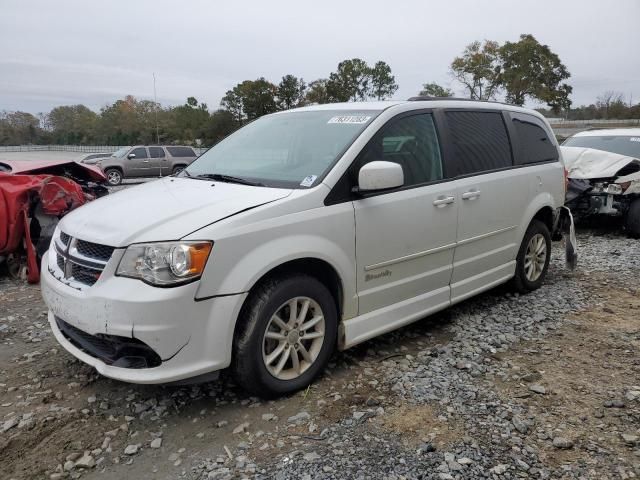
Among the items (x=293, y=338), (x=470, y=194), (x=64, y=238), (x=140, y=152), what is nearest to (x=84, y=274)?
(x=64, y=238)

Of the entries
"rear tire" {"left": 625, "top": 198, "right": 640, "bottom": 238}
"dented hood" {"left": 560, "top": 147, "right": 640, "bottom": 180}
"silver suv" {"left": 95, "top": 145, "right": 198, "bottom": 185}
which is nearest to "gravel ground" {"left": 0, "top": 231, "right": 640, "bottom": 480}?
"rear tire" {"left": 625, "top": 198, "right": 640, "bottom": 238}

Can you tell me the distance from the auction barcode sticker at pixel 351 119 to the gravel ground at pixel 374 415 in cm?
165

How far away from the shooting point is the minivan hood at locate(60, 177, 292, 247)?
273 cm

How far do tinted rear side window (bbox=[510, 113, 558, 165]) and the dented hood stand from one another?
317cm

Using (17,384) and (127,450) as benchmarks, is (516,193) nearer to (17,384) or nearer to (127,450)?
(127,450)

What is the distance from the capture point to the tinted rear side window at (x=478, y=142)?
4.07 metres

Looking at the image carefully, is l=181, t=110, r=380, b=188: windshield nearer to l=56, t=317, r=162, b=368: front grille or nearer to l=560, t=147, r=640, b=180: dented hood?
l=56, t=317, r=162, b=368: front grille

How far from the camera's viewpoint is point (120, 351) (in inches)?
109

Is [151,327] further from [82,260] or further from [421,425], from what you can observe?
[421,425]

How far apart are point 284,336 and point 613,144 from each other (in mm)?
8399

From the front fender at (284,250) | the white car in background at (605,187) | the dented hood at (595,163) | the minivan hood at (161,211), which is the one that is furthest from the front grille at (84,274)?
the dented hood at (595,163)

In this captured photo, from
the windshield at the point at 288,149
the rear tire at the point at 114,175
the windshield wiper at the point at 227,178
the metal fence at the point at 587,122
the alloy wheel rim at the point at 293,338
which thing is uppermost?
the metal fence at the point at 587,122

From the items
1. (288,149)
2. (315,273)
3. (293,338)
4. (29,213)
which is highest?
(288,149)

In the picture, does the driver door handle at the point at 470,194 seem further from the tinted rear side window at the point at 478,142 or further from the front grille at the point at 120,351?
the front grille at the point at 120,351
